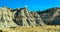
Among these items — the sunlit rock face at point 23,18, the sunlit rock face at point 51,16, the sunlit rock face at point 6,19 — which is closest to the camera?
the sunlit rock face at point 6,19

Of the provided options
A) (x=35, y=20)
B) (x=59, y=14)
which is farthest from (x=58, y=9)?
(x=35, y=20)

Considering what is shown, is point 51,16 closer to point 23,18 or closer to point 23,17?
point 23,17

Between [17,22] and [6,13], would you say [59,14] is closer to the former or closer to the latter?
[17,22]

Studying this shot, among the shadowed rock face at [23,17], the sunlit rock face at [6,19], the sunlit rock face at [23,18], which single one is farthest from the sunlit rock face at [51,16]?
the sunlit rock face at [6,19]

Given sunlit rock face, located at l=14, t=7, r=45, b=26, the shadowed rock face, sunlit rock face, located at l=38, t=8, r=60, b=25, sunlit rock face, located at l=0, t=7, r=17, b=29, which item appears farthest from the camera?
sunlit rock face, located at l=38, t=8, r=60, b=25

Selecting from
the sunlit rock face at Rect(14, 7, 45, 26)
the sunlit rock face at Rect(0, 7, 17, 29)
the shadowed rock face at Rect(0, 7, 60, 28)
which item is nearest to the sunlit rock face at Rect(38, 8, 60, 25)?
the shadowed rock face at Rect(0, 7, 60, 28)

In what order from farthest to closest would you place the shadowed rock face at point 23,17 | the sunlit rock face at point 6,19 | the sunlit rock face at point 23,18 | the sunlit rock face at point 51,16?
the sunlit rock face at point 51,16, the sunlit rock face at point 23,18, the shadowed rock face at point 23,17, the sunlit rock face at point 6,19

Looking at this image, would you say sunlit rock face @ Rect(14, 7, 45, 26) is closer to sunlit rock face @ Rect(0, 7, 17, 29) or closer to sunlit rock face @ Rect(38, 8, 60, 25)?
sunlit rock face @ Rect(0, 7, 17, 29)

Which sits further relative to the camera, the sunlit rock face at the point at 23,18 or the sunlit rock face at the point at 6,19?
the sunlit rock face at the point at 23,18

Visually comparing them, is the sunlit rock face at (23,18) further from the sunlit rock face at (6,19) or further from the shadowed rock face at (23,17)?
the sunlit rock face at (6,19)

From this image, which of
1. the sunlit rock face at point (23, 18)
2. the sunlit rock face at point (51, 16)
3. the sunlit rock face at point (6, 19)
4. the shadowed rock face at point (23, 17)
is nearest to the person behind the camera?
the sunlit rock face at point (6, 19)

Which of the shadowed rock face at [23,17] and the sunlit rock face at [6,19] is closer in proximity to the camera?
the sunlit rock face at [6,19]

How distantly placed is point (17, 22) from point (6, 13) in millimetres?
13393

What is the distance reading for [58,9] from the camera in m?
178
